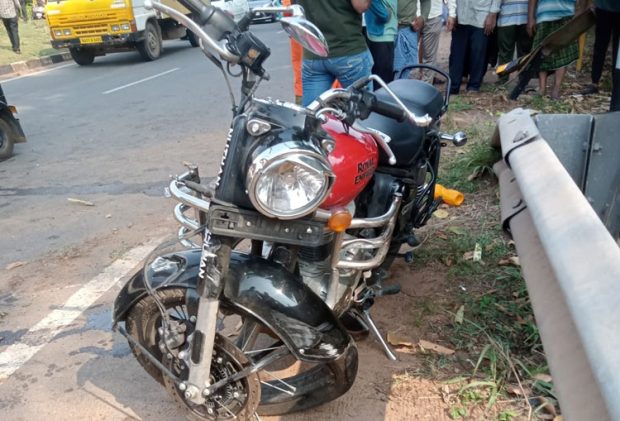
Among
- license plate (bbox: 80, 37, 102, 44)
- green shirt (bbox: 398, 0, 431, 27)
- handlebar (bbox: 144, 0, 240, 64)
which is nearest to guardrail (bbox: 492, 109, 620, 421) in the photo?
handlebar (bbox: 144, 0, 240, 64)

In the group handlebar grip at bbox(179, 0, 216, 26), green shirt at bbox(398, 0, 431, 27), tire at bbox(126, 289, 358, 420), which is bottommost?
tire at bbox(126, 289, 358, 420)

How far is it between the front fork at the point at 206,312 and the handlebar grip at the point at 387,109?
69cm

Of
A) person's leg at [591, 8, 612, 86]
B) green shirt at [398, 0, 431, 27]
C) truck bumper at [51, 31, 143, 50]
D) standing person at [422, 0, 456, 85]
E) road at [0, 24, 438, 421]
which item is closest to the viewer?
road at [0, 24, 438, 421]

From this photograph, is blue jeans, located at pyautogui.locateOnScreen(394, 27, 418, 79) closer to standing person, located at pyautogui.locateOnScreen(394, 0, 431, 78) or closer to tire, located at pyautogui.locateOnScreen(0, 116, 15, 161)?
standing person, located at pyautogui.locateOnScreen(394, 0, 431, 78)

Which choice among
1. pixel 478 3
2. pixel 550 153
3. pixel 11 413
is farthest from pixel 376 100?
pixel 478 3

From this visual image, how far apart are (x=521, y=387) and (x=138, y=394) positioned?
1729 mm

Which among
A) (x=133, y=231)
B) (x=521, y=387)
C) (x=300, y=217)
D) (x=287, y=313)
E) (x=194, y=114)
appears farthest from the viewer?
(x=194, y=114)

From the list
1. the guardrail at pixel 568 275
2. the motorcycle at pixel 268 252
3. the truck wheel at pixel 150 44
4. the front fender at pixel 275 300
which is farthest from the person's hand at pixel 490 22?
the truck wheel at pixel 150 44

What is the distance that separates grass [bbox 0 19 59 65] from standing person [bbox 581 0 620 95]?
1271cm

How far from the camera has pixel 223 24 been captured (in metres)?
1.65

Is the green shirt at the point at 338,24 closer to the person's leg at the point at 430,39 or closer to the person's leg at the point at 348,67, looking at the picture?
the person's leg at the point at 348,67

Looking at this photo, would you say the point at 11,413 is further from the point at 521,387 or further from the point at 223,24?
the point at 521,387

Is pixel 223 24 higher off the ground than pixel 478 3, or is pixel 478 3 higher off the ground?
pixel 223 24

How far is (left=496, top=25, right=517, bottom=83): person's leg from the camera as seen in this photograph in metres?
6.97
